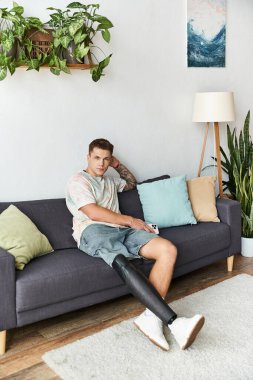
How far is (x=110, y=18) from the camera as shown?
3.44m

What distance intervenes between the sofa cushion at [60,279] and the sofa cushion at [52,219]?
0.18 metres

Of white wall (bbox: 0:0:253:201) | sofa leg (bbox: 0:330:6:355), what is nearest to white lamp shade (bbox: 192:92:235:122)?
white wall (bbox: 0:0:253:201)

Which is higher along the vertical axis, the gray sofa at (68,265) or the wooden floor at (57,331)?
the gray sofa at (68,265)

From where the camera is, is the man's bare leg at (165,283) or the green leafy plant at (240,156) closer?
the man's bare leg at (165,283)

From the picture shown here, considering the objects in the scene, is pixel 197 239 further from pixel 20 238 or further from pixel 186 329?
pixel 20 238

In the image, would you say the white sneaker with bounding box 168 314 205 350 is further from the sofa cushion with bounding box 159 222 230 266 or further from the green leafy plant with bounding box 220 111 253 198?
the green leafy plant with bounding box 220 111 253 198

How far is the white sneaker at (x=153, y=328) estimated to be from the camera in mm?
2295

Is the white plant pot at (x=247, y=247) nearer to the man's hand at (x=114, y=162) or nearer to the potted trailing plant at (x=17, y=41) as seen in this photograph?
the man's hand at (x=114, y=162)

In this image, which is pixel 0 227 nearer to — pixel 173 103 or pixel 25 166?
pixel 25 166

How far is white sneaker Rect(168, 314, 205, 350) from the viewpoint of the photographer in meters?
2.22

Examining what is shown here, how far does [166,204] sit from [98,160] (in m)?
0.69

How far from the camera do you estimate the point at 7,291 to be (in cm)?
226

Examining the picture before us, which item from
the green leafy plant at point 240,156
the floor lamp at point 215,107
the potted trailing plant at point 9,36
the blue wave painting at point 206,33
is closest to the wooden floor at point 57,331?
the green leafy plant at point 240,156

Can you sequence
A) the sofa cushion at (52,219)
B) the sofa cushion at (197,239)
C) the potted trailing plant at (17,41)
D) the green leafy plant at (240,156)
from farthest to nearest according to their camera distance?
the green leafy plant at (240,156), the sofa cushion at (197,239), the sofa cushion at (52,219), the potted trailing plant at (17,41)
